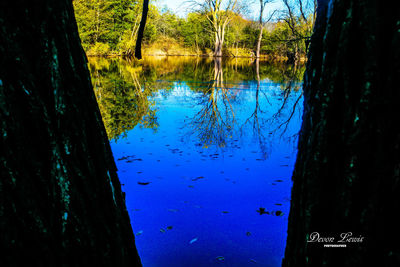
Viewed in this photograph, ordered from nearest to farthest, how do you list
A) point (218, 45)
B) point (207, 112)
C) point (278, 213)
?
point (278, 213)
point (207, 112)
point (218, 45)

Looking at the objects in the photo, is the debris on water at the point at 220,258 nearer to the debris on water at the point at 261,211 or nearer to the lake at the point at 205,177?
the lake at the point at 205,177

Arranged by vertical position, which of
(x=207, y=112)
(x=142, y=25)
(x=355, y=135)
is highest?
(x=142, y=25)

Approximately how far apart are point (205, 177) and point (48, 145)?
10.5 feet

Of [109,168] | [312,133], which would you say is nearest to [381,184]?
[312,133]

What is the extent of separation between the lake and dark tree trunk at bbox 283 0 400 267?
1.51m

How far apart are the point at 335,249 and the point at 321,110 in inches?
29.8

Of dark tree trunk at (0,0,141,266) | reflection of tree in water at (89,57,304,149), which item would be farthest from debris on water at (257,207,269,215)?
dark tree trunk at (0,0,141,266)

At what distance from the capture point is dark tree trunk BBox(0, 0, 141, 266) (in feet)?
4.18

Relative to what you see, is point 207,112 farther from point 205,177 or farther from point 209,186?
point 209,186

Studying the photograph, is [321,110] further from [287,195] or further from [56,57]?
[287,195]

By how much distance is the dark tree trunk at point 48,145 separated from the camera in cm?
127

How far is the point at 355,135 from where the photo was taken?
4.29 ft

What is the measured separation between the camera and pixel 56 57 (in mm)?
1419

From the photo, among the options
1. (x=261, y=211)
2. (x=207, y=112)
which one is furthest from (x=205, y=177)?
(x=207, y=112)
